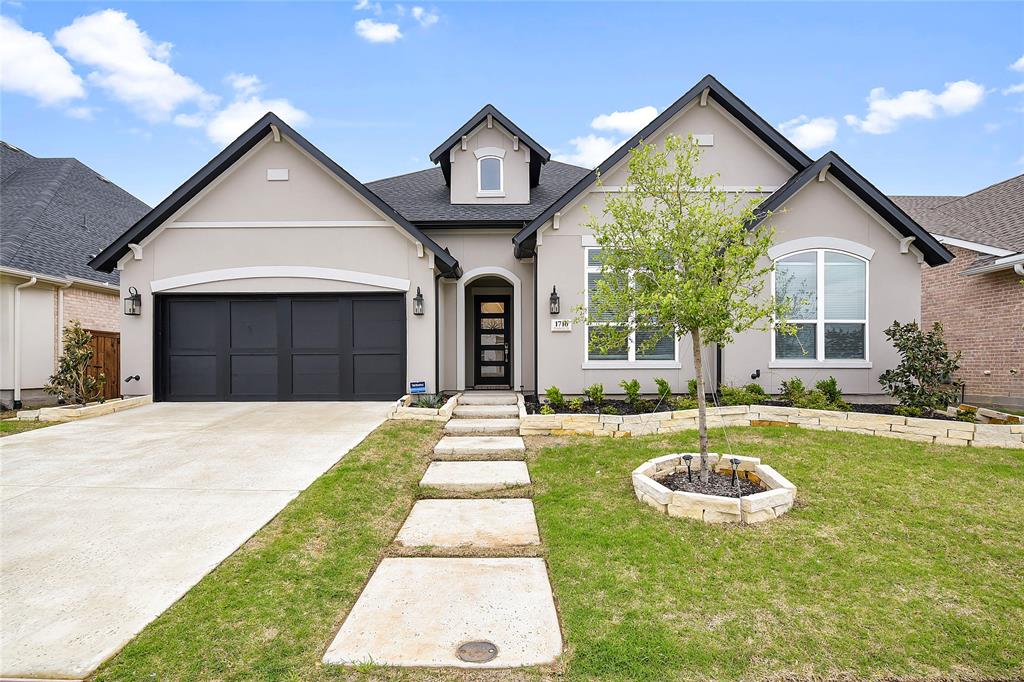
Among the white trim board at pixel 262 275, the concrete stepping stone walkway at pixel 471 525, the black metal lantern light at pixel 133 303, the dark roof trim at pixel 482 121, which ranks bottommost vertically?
the concrete stepping stone walkway at pixel 471 525

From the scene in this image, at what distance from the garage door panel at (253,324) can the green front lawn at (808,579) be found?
7.65 m

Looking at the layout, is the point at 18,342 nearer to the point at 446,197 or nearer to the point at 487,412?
the point at 446,197

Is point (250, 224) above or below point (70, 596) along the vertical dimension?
above

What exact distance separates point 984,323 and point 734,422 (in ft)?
27.5

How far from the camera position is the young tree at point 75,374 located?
32.6 feet

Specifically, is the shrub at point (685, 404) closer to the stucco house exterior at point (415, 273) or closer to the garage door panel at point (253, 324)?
the stucco house exterior at point (415, 273)

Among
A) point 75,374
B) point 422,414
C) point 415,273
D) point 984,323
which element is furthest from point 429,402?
point 984,323

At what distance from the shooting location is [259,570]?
3.68 meters

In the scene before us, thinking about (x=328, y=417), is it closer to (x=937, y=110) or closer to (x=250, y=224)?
(x=250, y=224)

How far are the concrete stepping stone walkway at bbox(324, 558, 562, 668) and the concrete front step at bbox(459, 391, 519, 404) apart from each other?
5.65 m

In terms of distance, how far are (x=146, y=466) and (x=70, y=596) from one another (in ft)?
10.2

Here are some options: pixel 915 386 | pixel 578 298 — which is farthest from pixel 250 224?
pixel 915 386

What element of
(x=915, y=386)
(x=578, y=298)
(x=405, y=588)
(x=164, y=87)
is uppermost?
(x=164, y=87)

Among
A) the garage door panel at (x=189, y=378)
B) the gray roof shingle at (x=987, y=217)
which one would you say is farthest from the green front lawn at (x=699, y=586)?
the gray roof shingle at (x=987, y=217)
